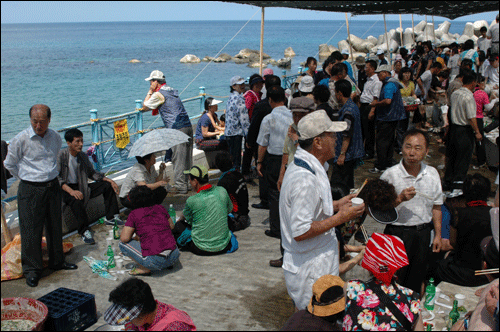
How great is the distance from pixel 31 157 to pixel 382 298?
3.62 m

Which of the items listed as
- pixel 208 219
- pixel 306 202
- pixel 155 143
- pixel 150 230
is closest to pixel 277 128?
pixel 208 219

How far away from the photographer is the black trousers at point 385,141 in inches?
313

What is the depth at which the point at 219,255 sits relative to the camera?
206 inches

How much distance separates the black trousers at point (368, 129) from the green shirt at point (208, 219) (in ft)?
14.6

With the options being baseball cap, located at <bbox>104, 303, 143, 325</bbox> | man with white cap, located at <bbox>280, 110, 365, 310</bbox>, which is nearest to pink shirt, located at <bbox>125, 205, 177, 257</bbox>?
baseball cap, located at <bbox>104, 303, 143, 325</bbox>

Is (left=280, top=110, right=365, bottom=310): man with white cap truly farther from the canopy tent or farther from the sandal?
the canopy tent

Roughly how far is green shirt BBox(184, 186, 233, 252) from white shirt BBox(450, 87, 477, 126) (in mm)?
3845

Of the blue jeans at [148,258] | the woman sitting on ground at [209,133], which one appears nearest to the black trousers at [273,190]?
the blue jeans at [148,258]

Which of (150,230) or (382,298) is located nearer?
(382,298)

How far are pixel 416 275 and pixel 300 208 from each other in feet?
5.61

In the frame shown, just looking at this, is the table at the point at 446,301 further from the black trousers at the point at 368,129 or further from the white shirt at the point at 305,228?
the black trousers at the point at 368,129

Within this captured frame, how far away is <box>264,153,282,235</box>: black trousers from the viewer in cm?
542

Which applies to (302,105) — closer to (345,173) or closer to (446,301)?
(345,173)

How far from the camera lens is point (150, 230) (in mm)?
4719
